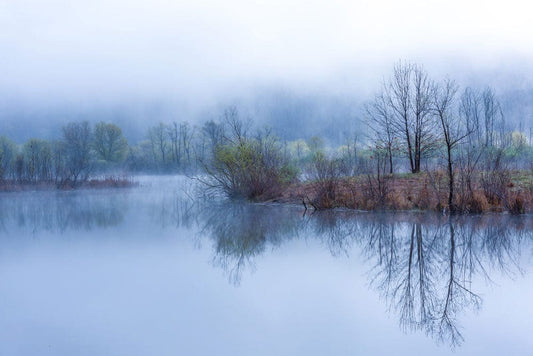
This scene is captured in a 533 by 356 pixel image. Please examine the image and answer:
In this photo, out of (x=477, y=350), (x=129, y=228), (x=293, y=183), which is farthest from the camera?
(x=293, y=183)

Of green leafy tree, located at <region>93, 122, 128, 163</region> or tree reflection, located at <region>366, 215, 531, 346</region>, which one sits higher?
green leafy tree, located at <region>93, 122, 128, 163</region>

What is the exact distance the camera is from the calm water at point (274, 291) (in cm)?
441

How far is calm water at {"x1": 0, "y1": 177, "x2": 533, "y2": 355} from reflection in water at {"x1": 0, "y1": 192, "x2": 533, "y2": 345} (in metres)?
0.03

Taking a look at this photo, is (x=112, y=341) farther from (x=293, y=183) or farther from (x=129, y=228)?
(x=293, y=183)

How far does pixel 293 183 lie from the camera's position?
67.9 ft

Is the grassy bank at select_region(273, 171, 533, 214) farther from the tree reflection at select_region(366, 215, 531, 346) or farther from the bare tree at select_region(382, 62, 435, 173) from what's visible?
the bare tree at select_region(382, 62, 435, 173)

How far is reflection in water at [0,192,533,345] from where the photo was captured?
5.65m

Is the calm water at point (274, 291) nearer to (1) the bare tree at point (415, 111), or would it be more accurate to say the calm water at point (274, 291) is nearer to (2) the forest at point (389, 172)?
(2) the forest at point (389, 172)

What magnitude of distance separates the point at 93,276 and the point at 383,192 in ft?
31.4

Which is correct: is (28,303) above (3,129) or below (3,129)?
below

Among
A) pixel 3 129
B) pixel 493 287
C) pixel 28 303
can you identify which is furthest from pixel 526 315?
pixel 3 129

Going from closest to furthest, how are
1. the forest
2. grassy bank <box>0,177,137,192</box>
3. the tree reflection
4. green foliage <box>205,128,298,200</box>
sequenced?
the tree reflection < the forest < green foliage <box>205,128,298,200</box> < grassy bank <box>0,177,137,192</box>

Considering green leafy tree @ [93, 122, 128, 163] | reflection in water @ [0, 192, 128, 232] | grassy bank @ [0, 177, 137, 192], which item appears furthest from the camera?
green leafy tree @ [93, 122, 128, 163]

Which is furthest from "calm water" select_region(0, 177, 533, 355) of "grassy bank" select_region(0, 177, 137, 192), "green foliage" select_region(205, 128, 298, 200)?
"grassy bank" select_region(0, 177, 137, 192)
